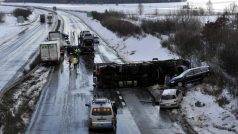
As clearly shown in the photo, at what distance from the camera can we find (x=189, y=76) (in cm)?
4150

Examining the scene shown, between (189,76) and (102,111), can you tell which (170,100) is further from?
(102,111)

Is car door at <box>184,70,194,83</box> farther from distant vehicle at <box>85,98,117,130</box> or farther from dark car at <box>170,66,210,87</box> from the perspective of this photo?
distant vehicle at <box>85,98,117,130</box>

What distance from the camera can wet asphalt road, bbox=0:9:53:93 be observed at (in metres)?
50.9

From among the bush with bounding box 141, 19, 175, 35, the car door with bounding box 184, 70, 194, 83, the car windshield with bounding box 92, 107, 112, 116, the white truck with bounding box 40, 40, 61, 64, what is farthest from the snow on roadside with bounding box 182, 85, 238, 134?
the bush with bounding box 141, 19, 175, 35

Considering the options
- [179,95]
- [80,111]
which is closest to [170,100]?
[179,95]

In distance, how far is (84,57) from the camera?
210 ft

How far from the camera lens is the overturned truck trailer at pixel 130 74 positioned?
4231 cm

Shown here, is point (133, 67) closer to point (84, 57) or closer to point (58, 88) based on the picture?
point (58, 88)

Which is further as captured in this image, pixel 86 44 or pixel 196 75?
pixel 86 44

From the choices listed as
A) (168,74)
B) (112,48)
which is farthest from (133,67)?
(112,48)

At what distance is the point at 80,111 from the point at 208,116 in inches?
369

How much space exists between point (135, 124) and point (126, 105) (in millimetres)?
5475

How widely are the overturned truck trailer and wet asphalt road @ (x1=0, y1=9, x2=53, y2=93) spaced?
9.75 meters

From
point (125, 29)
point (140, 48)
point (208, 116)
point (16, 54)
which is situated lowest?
point (208, 116)
